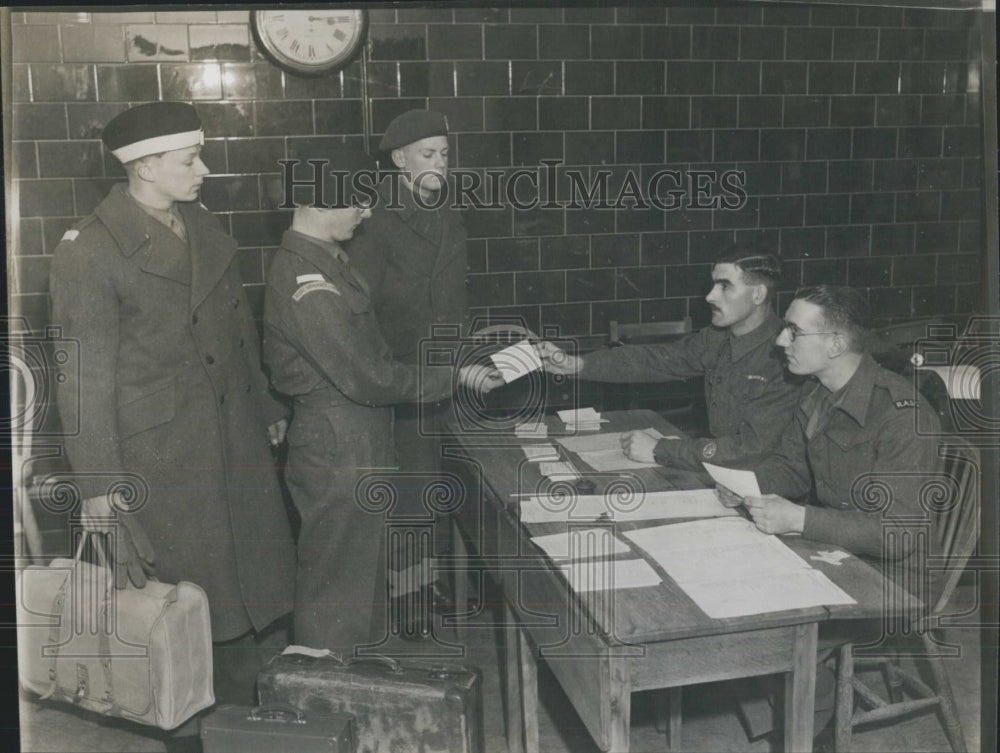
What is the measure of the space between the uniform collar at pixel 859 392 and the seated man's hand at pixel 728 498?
424 millimetres

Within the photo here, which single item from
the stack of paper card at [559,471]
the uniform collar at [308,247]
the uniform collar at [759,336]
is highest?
the uniform collar at [308,247]

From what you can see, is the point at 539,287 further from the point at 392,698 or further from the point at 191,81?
the point at 392,698

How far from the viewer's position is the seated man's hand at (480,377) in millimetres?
3469

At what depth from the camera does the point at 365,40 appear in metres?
3.26

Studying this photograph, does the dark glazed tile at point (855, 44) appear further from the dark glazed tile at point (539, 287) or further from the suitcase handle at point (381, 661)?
the suitcase handle at point (381, 661)

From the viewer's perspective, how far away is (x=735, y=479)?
3270 mm

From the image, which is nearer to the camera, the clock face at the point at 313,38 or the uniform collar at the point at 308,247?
the clock face at the point at 313,38

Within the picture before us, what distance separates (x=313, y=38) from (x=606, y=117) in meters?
0.97

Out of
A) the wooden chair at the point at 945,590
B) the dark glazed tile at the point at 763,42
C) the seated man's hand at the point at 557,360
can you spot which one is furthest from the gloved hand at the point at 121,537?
the dark glazed tile at the point at 763,42

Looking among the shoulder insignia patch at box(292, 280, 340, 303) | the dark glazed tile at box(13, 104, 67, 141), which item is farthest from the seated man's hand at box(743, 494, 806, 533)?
the dark glazed tile at box(13, 104, 67, 141)

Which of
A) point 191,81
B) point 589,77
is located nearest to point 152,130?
point 191,81

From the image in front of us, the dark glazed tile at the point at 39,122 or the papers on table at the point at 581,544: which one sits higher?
the dark glazed tile at the point at 39,122

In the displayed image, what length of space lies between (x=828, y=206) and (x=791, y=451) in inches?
33.1

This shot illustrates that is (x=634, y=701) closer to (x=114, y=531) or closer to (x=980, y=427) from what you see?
(x=980, y=427)
